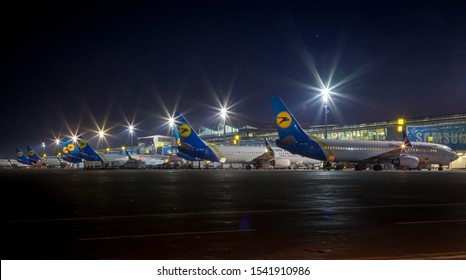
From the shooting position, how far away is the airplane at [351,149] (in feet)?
191

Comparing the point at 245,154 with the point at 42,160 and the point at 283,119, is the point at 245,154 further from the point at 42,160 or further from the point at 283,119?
the point at 42,160

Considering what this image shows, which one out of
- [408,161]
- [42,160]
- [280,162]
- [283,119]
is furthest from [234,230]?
[42,160]

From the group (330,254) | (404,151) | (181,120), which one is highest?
(181,120)

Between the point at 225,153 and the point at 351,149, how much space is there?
23.1 meters

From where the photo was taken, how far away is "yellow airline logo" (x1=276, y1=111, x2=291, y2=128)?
58.0 metres

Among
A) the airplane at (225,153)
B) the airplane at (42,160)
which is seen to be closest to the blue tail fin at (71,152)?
the airplane at (42,160)

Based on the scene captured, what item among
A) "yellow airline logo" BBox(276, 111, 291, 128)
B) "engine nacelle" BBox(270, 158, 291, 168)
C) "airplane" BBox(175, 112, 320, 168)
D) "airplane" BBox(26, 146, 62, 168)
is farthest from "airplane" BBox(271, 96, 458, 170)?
"airplane" BBox(26, 146, 62, 168)

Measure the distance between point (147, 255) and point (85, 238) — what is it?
7.64 ft

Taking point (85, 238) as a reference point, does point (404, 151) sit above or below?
above

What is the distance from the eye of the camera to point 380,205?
16641 millimetres

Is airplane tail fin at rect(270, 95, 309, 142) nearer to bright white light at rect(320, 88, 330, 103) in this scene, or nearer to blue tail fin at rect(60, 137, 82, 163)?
bright white light at rect(320, 88, 330, 103)
